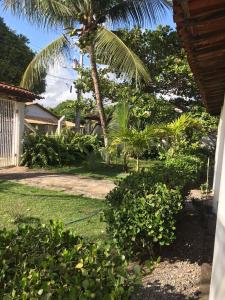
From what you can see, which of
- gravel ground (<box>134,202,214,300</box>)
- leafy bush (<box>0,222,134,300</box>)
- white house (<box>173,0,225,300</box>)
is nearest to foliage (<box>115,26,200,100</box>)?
gravel ground (<box>134,202,214,300</box>)

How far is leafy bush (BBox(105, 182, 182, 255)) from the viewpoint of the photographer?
503cm

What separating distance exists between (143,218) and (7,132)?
371 inches

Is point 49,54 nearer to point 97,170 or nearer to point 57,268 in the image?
point 97,170

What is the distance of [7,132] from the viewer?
13.5 meters

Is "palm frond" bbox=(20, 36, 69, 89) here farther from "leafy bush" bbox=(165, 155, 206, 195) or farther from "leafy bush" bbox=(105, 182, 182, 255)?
"leafy bush" bbox=(105, 182, 182, 255)

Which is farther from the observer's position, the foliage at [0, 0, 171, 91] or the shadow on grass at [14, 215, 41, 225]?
the foliage at [0, 0, 171, 91]

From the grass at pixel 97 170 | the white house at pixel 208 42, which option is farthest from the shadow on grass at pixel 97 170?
the white house at pixel 208 42

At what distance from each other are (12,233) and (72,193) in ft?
22.4

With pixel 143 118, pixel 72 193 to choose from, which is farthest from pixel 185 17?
pixel 143 118

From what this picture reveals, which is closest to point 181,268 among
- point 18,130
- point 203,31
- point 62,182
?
point 203,31

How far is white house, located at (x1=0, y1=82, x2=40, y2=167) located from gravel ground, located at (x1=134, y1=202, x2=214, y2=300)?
798 centimetres

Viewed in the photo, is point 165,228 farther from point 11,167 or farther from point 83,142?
point 83,142

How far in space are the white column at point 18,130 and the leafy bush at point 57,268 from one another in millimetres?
10903

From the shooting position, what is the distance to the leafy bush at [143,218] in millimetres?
5027
